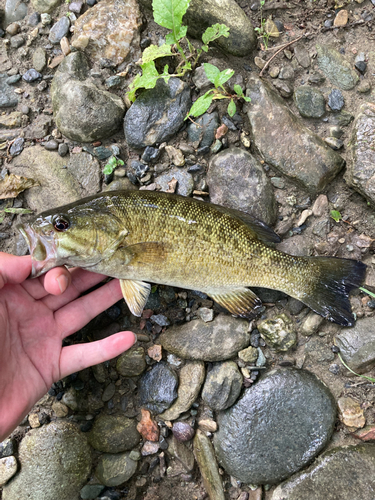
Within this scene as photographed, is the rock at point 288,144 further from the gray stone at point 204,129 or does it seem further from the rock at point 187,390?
the rock at point 187,390

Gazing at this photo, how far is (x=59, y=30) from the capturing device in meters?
3.92

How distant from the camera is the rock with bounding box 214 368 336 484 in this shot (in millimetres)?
3342

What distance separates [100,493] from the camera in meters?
3.46

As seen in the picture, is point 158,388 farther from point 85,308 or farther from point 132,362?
point 85,308

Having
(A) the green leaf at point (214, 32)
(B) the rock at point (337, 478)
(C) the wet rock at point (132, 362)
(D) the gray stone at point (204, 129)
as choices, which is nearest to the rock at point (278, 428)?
(B) the rock at point (337, 478)

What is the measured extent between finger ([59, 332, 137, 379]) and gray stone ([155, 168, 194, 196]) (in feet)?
4.86

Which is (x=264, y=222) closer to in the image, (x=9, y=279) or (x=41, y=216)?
(x=41, y=216)

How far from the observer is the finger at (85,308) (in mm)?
3299

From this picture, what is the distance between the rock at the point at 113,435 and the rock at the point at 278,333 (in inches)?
60.8

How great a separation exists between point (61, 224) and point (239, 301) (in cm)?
172

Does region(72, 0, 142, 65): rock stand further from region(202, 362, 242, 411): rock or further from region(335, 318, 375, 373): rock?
region(335, 318, 375, 373): rock

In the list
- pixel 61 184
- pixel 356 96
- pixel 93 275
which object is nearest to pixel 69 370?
pixel 93 275

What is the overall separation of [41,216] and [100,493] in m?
2.59

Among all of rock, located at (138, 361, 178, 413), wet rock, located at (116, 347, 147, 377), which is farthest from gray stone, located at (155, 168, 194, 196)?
rock, located at (138, 361, 178, 413)
